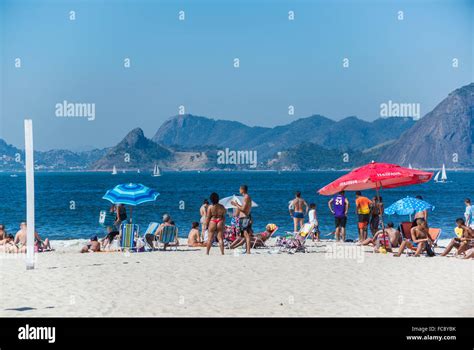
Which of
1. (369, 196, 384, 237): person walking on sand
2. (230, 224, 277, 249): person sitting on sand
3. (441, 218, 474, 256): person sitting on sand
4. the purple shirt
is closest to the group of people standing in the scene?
(230, 224, 277, 249): person sitting on sand

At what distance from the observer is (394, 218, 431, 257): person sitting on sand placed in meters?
17.0

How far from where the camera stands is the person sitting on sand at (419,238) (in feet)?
55.8

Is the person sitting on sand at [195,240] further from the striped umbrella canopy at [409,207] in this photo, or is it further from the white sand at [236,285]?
the striped umbrella canopy at [409,207]

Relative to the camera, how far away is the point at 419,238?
17.2 meters

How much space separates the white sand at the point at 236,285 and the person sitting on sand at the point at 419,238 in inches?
12.4

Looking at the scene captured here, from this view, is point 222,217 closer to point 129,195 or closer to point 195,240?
point 129,195

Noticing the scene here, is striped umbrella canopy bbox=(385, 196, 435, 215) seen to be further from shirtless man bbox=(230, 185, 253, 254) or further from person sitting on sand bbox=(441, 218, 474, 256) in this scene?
shirtless man bbox=(230, 185, 253, 254)

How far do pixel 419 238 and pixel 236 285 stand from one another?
593 cm
